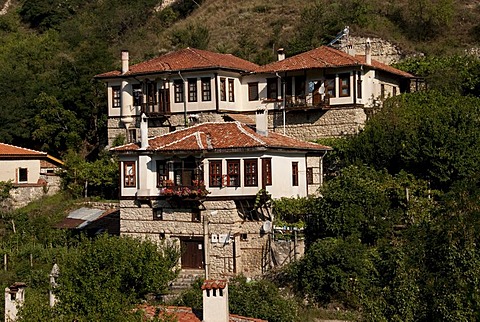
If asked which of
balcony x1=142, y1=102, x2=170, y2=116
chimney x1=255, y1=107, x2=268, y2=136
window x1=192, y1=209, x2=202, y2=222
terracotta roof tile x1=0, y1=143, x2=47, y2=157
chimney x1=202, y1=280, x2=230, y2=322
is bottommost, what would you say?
chimney x1=202, y1=280, x2=230, y2=322

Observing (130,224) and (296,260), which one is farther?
(130,224)

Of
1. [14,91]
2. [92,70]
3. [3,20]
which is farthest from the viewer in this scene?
[3,20]

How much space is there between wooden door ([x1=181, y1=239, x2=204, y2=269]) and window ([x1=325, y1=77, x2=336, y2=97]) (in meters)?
9.98

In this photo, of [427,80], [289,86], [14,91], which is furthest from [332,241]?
[14,91]

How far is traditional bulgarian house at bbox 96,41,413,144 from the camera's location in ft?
129

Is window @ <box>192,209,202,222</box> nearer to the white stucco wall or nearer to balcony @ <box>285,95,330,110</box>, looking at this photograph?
balcony @ <box>285,95,330,110</box>

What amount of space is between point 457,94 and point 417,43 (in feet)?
39.9

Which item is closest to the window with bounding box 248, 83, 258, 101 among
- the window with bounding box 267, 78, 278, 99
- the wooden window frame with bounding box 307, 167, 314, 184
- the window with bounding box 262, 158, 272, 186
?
the window with bounding box 267, 78, 278, 99

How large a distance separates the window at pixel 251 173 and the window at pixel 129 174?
15.8 feet

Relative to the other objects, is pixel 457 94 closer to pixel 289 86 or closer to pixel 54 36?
pixel 289 86

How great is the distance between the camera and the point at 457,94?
39000 mm

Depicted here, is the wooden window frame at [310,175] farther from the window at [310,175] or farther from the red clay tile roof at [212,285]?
the red clay tile roof at [212,285]

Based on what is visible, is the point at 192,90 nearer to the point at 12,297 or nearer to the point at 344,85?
the point at 344,85

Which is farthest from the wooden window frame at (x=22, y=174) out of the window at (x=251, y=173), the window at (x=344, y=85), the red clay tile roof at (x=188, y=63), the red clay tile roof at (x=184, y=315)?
the red clay tile roof at (x=184, y=315)
